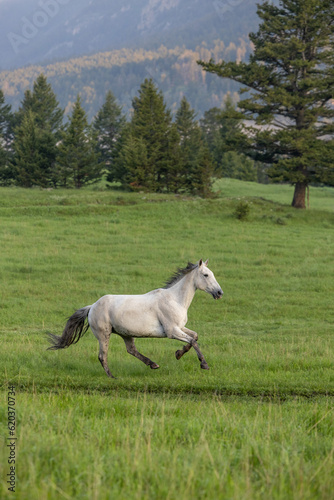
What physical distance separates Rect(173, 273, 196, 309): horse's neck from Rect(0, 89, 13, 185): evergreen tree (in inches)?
2259

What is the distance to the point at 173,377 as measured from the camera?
387 inches

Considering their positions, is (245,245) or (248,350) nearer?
(248,350)

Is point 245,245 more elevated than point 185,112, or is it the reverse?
point 185,112

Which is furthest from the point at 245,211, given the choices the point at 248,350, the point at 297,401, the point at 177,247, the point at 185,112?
the point at 185,112

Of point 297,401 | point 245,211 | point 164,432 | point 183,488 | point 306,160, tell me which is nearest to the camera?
point 183,488

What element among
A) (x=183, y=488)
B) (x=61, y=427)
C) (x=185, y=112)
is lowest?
(x=61, y=427)

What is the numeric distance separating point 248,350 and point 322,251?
719 inches

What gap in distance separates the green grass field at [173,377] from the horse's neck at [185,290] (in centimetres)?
137

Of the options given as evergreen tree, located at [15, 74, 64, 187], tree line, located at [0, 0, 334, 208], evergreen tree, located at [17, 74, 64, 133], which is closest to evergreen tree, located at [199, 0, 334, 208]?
tree line, located at [0, 0, 334, 208]

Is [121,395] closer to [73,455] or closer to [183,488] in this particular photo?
[73,455]

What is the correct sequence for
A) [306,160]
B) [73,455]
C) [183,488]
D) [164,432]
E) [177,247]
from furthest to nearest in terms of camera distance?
[306,160], [177,247], [164,432], [73,455], [183,488]

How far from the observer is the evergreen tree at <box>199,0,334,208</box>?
40250mm

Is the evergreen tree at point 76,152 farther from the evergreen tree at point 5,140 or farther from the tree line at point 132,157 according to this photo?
the evergreen tree at point 5,140

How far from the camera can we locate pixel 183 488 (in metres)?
4.11
